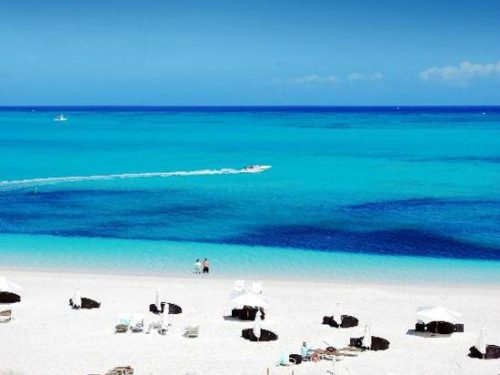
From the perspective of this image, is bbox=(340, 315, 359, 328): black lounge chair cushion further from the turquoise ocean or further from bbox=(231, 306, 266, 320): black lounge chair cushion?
the turquoise ocean

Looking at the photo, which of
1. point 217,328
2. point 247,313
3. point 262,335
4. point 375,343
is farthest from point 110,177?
point 375,343

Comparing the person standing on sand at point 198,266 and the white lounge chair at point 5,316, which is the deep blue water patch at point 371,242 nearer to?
the person standing on sand at point 198,266

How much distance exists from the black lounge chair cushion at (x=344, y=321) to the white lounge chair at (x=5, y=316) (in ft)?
30.2

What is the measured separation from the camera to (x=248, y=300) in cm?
2156

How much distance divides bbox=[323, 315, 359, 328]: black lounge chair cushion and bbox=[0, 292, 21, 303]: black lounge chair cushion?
32.2 ft

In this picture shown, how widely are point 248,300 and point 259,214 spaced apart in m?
21.5

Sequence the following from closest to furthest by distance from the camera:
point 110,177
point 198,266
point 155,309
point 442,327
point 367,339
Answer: point 367,339, point 442,327, point 155,309, point 198,266, point 110,177

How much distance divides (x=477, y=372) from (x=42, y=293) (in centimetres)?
1439

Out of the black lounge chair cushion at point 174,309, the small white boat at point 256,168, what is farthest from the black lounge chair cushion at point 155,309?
the small white boat at point 256,168

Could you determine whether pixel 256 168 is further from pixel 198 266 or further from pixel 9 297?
pixel 9 297

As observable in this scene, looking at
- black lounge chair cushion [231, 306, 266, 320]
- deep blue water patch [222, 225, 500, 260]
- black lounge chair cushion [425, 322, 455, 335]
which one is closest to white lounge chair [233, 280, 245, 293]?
black lounge chair cushion [231, 306, 266, 320]

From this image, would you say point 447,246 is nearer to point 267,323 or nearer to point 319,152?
point 267,323

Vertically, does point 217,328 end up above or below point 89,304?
below

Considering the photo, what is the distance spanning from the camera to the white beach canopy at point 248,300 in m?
21.5
